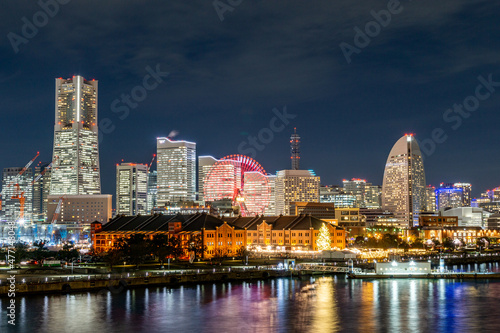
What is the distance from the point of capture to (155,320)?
193ft

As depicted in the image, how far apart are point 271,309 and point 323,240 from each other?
6416 centimetres

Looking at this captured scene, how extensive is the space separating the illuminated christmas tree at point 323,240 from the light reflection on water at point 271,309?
139ft

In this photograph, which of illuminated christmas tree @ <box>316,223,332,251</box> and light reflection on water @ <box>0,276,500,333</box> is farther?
illuminated christmas tree @ <box>316,223,332,251</box>

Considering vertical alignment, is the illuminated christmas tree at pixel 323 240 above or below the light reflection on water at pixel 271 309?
above

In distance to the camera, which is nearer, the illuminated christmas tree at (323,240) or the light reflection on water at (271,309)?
the light reflection on water at (271,309)

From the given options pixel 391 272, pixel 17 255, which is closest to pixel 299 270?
pixel 391 272

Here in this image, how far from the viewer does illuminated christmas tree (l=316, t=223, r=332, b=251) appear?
416ft

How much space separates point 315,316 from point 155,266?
46170 millimetres

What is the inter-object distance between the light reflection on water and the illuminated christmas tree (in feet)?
139

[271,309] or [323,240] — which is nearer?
[271,309]

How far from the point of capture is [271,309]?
6469 cm

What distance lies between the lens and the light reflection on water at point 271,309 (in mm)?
55688

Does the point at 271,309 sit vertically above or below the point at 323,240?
below

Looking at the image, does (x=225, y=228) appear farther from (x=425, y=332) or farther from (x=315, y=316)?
(x=425, y=332)
